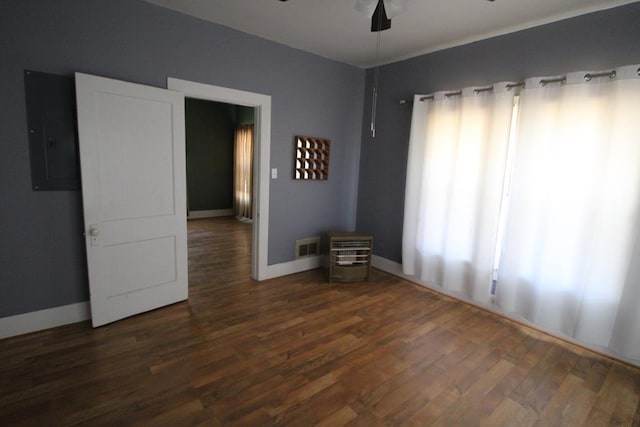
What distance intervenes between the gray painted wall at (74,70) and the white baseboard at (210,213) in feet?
13.5

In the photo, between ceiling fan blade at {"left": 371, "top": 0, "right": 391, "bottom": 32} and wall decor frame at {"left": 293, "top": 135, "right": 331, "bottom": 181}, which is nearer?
ceiling fan blade at {"left": 371, "top": 0, "right": 391, "bottom": 32}

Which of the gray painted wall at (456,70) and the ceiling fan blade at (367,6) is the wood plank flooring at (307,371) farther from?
the ceiling fan blade at (367,6)

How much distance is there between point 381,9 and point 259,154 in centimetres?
207

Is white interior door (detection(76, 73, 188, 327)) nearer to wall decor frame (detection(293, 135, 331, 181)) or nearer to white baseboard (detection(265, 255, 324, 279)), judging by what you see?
white baseboard (detection(265, 255, 324, 279))

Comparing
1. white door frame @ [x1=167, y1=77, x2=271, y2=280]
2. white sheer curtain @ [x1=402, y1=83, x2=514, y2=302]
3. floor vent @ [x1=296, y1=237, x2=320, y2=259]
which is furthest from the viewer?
floor vent @ [x1=296, y1=237, x2=320, y2=259]

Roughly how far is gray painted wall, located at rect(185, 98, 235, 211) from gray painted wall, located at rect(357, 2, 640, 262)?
168 inches

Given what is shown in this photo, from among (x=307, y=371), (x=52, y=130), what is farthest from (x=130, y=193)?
(x=307, y=371)

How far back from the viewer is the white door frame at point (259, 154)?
3107 millimetres

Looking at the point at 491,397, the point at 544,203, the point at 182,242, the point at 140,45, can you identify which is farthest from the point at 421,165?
the point at 140,45

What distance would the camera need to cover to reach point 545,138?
102 inches

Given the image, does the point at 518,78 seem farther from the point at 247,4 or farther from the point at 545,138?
the point at 247,4

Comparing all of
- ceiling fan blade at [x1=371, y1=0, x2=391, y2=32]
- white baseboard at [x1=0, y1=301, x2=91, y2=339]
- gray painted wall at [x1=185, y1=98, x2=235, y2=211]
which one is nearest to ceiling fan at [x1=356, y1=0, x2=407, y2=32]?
ceiling fan blade at [x1=371, y1=0, x2=391, y2=32]

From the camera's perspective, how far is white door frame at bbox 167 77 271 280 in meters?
3.11

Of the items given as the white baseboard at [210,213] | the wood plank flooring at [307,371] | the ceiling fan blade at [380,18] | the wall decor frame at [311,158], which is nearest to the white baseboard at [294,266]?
the wood plank flooring at [307,371]
